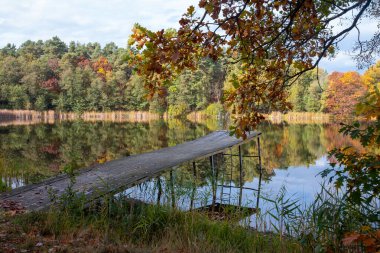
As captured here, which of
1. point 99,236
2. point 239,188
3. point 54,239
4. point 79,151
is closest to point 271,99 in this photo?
point 99,236

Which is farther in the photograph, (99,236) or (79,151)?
(79,151)

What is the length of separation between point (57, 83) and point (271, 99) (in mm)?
57139

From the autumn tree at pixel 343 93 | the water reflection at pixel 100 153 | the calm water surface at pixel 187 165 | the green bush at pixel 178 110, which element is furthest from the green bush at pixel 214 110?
the water reflection at pixel 100 153

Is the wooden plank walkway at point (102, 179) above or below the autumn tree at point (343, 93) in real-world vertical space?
below

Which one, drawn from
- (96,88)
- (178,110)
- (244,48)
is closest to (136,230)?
(244,48)

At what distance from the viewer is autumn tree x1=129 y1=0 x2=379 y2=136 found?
9.75 ft

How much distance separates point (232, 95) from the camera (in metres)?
3.96

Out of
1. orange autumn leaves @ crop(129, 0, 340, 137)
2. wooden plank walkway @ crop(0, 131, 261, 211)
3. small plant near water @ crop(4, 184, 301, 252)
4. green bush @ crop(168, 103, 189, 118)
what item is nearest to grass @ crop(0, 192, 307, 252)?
small plant near water @ crop(4, 184, 301, 252)

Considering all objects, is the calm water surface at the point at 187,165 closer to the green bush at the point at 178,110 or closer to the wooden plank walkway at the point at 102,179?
the wooden plank walkway at the point at 102,179

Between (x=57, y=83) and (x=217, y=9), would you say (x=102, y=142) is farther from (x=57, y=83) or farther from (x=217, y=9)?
(x=57, y=83)

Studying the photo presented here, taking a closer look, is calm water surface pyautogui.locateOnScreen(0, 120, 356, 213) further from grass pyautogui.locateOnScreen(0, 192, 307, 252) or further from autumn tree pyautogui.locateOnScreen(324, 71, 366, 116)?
autumn tree pyautogui.locateOnScreen(324, 71, 366, 116)

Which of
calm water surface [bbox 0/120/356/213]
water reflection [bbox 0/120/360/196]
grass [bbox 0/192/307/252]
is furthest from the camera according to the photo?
water reflection [bbox 0/120/360/196]

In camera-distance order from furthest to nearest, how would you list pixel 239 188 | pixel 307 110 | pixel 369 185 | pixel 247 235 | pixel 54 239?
pixel 307 110, pixel 239 188, pixel 247 235, pixel 54 239, pixel 369 185

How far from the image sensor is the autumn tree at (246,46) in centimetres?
297
